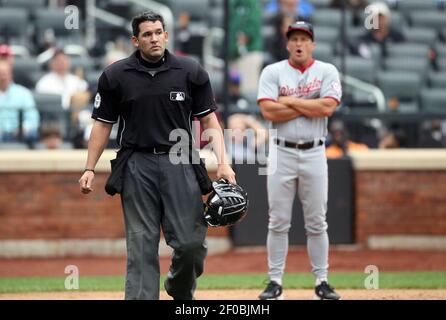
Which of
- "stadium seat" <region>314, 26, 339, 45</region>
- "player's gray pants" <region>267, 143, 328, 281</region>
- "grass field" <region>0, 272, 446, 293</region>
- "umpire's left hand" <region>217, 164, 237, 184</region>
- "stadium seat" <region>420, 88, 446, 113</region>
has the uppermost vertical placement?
"stadium seat" <region>314, 26, 339, 45</region>

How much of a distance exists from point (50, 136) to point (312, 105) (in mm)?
5107

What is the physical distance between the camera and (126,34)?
1545cm

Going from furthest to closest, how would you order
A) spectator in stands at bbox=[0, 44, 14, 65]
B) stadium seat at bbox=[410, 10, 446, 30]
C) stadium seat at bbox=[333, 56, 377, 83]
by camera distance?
stadium seat at bbox=[410, 10, 446, 30], stadium seat at bbox=[333, 56, 377, 83], spectator in stands at bbox=[0, 44, 14, 65]

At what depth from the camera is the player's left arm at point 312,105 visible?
345 inches

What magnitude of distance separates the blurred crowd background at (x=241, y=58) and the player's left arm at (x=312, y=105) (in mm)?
3815

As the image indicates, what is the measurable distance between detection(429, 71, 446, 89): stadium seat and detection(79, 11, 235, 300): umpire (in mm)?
8261

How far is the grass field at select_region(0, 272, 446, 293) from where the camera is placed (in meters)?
10.2

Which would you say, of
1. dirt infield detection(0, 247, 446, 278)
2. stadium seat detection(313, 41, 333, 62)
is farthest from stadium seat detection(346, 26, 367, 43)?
dirt infield detection(0, 247, 446, 278)

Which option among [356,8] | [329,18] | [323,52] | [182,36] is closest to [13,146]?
[182,36]

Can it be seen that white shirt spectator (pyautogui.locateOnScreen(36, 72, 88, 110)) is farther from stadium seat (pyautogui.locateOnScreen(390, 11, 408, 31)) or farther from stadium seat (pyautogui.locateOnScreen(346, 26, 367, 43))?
stadium seat (pyautogui.locateOnScreen(390, 11, 408, 31))

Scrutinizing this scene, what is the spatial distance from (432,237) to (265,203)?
6.73 ft
